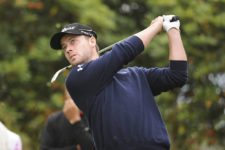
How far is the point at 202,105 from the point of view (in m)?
11.9

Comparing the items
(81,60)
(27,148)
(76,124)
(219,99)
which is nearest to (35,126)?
(27,148)

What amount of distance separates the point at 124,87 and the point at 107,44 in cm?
579

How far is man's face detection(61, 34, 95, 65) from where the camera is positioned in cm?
534

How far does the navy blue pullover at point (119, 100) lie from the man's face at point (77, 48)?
8 cm

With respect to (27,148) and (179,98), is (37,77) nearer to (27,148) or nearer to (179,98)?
(27,148)

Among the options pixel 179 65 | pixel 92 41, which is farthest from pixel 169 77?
pixel 92 41

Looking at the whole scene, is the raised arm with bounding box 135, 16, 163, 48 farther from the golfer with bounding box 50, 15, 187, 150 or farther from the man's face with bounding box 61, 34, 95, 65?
the man's face with bounding box 61, 34, 95, 65

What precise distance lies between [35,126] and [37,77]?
0.67m

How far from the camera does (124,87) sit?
5.19 meters

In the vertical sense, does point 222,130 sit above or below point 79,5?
below

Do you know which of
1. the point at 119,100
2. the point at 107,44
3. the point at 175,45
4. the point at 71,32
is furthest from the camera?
the point at 107,44

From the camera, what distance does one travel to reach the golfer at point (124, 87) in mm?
5082

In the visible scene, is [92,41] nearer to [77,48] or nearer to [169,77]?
[77,48]

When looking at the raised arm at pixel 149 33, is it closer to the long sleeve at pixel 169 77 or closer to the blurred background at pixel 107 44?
the long sleeve at pixel 169 77
